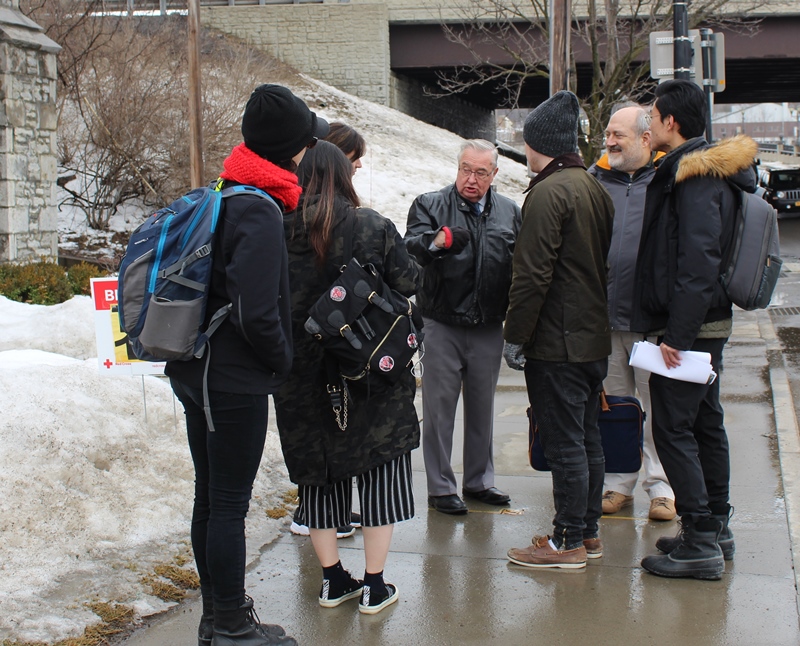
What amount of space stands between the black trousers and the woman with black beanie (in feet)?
5.96

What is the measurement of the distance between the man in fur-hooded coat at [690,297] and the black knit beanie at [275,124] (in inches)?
67.1

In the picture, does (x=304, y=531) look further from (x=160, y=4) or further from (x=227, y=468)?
(x=160, y=4)

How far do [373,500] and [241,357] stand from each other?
0.98 metres

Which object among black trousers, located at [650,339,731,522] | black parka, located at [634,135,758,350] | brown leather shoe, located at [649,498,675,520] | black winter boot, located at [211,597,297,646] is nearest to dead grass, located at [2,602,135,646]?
black winter boot, located at [211,597,297,646]

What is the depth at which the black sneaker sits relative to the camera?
3.85 metres

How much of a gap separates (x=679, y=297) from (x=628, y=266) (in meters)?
0.98

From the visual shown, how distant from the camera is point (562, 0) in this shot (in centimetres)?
1250

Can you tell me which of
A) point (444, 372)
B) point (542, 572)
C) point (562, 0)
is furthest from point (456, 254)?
point (562, 0)

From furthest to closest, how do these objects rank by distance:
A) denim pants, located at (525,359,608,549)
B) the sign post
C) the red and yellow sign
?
the sign post
the red and yellow sign
denim pants, located at (525,359,608,549)

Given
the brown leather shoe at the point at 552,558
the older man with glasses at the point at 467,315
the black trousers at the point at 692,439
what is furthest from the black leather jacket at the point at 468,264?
the brown leather shoe at the point at 552,558

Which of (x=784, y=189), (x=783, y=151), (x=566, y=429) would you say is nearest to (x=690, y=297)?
(x=566, y=429)

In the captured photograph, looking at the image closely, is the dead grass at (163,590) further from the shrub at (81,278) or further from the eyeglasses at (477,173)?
the shrub at (81,278)

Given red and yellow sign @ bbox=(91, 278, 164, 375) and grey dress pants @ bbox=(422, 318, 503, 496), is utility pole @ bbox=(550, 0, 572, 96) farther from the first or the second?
red and yellow sign @ bbox=(91, 278, 164, 375)

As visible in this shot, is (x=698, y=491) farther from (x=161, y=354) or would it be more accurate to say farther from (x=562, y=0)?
(x=562, y=0)
